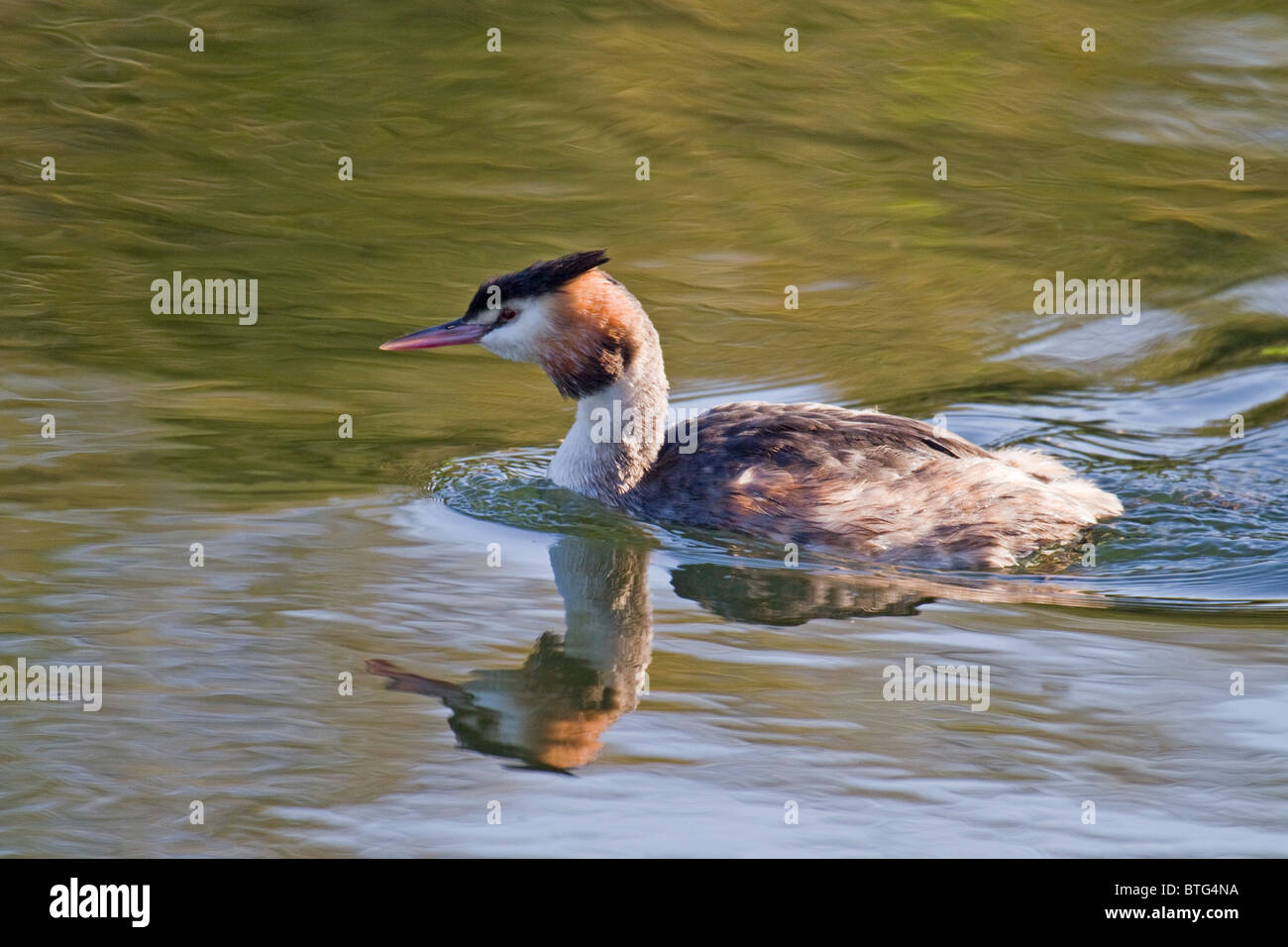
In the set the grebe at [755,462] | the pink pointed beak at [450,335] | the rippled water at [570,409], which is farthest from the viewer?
the pink pointed beak at [450,335]

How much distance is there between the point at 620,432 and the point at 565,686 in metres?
2.16

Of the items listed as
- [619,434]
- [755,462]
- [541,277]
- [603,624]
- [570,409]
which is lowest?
[603,624]

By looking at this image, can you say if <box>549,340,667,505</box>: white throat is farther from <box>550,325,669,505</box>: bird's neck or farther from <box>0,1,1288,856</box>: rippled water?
<box>0,1,1288,856</box>: rippled water

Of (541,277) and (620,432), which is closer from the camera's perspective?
(541,277)

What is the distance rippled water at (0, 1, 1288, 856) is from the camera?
4660 millimetres

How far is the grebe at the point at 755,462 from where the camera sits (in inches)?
270

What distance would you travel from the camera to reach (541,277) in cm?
709

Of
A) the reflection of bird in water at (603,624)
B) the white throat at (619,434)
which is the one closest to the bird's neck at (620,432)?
the white throat at (619,434)

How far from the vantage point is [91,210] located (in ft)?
33.6

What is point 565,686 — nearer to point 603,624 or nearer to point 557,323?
point 603,624

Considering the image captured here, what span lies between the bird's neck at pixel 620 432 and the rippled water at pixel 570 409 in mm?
193

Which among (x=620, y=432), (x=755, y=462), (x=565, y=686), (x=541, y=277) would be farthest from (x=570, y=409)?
(x=565, y=686)

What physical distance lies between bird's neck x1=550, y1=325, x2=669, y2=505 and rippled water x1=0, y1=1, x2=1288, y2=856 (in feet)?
0.63

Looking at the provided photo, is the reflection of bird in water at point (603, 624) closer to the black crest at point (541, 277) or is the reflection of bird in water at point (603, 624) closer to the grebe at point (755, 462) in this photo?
the grebe at point (755, 462)
